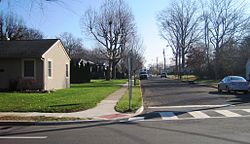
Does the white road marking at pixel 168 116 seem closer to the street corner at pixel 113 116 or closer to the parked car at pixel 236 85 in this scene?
the street corner at pixel 113 116

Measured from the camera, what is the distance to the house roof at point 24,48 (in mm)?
32250

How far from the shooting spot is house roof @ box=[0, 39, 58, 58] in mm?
32250

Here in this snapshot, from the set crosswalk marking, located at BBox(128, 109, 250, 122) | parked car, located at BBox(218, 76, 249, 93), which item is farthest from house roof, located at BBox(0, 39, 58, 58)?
crosswalk marking, located at BBox(128, 109, 250, 122)

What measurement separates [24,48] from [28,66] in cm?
192

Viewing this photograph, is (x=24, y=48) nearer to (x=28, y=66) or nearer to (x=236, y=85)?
(x=28, y=66)

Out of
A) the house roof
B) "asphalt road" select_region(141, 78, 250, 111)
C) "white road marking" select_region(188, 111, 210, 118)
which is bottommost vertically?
"white road marking" select_region(188, 111, 210, 118)

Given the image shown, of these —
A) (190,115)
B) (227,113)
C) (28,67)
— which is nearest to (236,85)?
(227,113)

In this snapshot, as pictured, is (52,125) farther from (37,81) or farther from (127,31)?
(127,31)

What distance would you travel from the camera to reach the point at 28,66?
3275cm

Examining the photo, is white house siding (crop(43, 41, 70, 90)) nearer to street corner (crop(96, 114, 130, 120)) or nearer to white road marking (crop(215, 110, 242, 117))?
street corner (crop(96, 114, 130, 120))

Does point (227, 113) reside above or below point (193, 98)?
below

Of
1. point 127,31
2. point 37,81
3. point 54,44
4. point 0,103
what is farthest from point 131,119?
point 127,31

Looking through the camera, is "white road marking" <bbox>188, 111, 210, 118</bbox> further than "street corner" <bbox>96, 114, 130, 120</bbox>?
Yes

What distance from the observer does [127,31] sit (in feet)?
242
